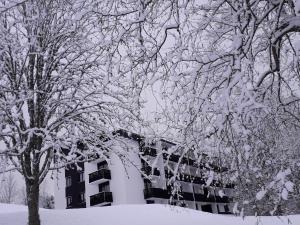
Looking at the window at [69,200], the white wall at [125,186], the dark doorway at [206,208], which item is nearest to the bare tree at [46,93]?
the white wall at [125,186]

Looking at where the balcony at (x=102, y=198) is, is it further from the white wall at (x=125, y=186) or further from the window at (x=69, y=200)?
the window at (x=69, y=200)

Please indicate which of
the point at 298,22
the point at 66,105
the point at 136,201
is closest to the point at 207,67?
the point at 298,22

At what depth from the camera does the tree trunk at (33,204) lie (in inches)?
458

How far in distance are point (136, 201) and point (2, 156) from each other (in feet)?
83.8

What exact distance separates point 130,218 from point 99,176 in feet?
74.1

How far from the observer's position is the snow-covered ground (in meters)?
13.4

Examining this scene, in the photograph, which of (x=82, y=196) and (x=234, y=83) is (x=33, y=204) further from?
(x=82, y=196)

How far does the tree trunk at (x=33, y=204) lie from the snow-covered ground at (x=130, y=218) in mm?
1451

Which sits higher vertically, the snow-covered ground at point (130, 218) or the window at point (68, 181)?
the window at point (68, 181)

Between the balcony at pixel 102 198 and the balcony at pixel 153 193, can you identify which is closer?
the balcony at pixel 102 198

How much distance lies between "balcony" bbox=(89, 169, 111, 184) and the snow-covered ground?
2013cm

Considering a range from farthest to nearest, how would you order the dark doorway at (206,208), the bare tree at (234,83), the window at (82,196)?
1. the dark doorway at (206,208)
2. the window at (82,196)
3. the bare tree at (234,83)

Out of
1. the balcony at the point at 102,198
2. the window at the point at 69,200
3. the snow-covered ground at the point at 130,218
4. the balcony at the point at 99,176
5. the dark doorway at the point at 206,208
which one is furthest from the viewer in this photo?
the dark doorway at the point at 206,208

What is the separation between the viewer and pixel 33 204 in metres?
11.9
